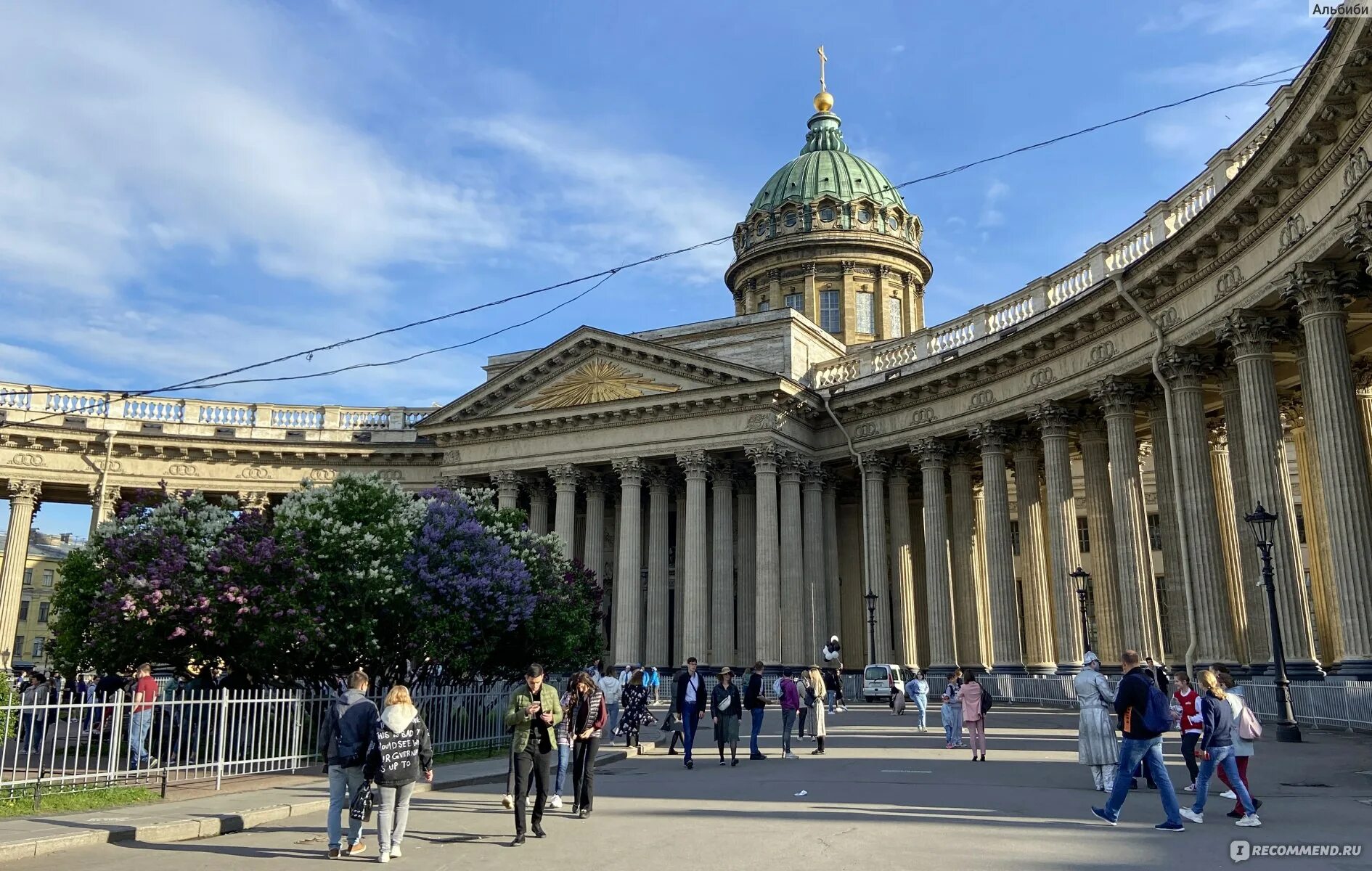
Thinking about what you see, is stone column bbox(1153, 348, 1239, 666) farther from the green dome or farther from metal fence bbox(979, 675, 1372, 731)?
the green dome

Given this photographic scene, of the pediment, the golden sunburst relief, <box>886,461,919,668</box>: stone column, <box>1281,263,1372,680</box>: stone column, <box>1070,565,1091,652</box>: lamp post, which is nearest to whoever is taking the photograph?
<box>1281,263,1372,680</box>: stone column

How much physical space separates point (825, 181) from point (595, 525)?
80.4ft

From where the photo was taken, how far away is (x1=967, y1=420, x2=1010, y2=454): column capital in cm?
3152

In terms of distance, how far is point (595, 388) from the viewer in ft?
130

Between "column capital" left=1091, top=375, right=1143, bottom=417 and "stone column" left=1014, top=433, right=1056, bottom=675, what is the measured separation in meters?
5.28

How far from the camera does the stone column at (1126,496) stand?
87.7ft

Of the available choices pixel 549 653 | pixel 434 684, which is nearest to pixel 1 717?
pixel 434 684

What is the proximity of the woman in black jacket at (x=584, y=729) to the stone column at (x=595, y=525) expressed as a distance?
88.3 ft

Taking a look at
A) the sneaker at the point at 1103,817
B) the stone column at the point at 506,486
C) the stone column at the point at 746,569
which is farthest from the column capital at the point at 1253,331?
the stone column at the point at 506,486

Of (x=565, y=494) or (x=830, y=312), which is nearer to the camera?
(x=565, y=494)

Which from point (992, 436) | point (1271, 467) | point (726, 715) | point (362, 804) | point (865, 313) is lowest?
point (362, 804)

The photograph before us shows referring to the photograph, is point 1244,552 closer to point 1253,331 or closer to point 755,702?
point 1253,331

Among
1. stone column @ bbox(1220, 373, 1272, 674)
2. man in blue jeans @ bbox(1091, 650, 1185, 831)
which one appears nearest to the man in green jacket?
man in blue jeans @ bbox(1091, 650, 1185, 831)

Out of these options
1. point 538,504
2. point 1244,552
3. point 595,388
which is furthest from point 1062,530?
point 538,504
